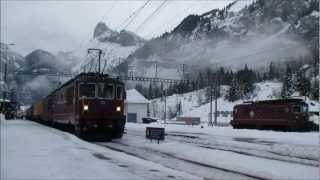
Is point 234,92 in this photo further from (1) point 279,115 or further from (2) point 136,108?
(1) point 279,115

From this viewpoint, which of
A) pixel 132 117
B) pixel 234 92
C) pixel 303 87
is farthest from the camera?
pixel 234 92

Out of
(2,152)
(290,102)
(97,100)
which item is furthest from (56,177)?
(290,102)

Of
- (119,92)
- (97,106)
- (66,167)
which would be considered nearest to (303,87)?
(119,92)

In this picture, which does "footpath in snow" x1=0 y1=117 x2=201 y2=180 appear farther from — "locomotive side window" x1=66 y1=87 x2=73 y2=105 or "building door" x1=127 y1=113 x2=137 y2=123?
"building door" x1=127 y1=113 x2=137 y2=123

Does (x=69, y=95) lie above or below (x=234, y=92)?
below

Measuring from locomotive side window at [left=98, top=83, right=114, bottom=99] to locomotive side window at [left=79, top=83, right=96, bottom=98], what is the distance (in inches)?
13.5

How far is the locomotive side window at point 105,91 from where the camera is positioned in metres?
25.8

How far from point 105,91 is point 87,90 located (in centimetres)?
97

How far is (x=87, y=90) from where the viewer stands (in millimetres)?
25578

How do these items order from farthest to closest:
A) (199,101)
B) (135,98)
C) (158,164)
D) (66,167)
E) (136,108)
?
(199,101)
(135,98)
(136,108)
(158,164)
(66,167)

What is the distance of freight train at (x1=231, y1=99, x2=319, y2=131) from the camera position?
141 ft

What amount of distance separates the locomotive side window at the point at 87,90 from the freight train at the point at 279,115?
75.8ft

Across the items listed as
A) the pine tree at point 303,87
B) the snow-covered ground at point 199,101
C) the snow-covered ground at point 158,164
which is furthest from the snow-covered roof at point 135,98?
the snow-covered ground at point 158,164

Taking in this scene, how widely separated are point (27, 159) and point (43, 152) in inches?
82.8
